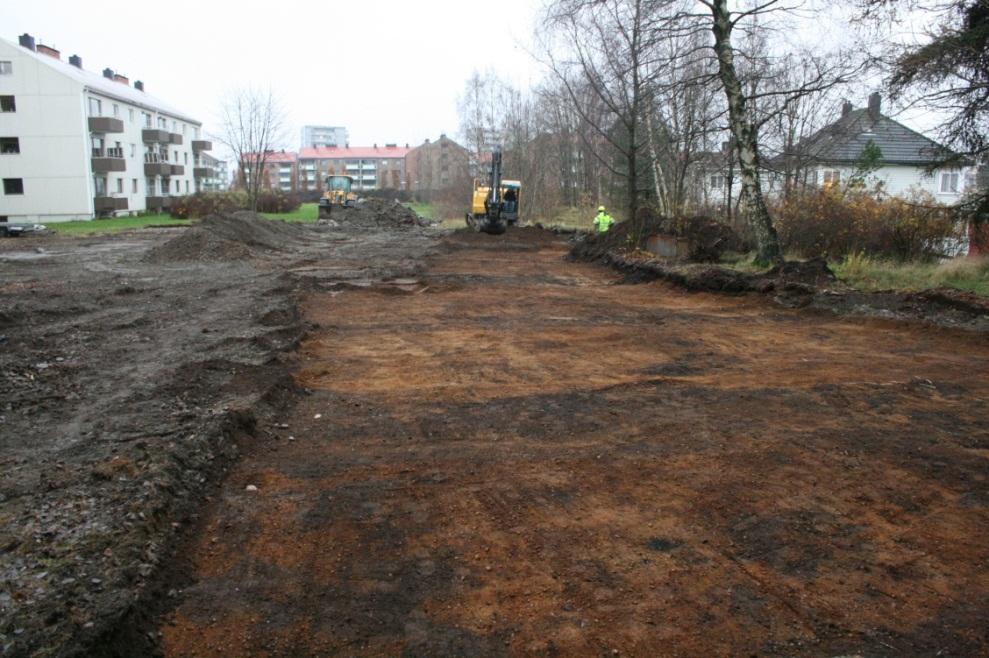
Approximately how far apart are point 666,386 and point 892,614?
4391mm

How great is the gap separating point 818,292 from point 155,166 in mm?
56997

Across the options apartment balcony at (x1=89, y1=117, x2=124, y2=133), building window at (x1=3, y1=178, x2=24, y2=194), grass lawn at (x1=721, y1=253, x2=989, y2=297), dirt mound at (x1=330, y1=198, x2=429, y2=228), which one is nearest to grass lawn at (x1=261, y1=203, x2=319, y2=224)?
dirt mound at (x1=330, y1=198, x2=429, y2=228)

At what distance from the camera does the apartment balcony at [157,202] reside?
56.6 meters

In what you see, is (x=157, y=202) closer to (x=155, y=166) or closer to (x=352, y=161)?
(x=155, y=166)

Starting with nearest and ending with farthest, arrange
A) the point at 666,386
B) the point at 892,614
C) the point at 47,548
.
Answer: the point at 892,614 → the point at 47,548 → the point at 666,386

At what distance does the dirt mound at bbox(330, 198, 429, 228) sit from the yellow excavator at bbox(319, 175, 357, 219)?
511 mm

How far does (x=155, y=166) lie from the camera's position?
57281 mm

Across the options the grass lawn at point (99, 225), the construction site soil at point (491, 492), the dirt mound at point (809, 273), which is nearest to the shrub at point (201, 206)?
the grass lawn at point (99, 225)

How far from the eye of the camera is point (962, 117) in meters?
14.2

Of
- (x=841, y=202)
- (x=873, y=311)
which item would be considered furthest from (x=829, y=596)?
(x=841, y=202)

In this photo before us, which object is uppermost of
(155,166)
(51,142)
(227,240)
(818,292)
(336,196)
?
(51,142)

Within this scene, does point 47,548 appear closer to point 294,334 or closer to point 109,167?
point 294,334

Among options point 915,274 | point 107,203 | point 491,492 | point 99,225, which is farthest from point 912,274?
point 107,203

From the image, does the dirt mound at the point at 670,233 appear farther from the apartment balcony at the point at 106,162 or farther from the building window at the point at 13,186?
the building window at the point at 13,186
